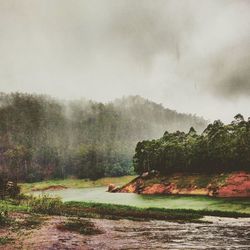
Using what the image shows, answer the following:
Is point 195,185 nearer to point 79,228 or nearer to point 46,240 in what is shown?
point 79,228

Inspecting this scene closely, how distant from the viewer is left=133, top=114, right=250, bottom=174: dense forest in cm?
10731

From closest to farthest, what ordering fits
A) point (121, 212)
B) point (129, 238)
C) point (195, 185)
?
point (129, 238) → point (121, 212) → point (195, 185)

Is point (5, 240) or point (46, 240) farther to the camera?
point (46, 240)

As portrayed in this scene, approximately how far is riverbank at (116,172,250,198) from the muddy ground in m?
53.0

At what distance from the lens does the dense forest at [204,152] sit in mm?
107312

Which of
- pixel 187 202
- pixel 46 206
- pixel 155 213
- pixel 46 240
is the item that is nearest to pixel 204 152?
pixel 187 202

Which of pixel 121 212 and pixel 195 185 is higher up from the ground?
pixel 195 185

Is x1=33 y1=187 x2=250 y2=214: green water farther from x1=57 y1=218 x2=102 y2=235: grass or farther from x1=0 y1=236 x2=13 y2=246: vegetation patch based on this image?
x1=0 y1=236 x2=13 y2=246: vegetation patch

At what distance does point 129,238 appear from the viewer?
114 feet

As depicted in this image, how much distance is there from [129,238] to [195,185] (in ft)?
246

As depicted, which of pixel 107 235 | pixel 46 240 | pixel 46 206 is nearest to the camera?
pixel 46 240

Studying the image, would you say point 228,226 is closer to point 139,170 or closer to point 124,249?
point 124,249

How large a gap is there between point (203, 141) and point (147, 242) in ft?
303

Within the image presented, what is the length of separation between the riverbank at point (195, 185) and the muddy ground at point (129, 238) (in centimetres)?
5296
